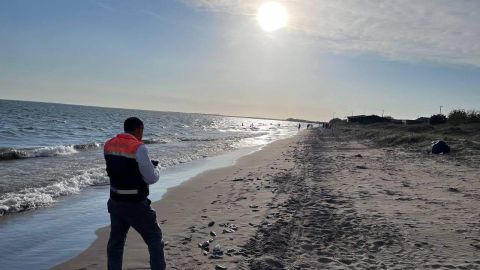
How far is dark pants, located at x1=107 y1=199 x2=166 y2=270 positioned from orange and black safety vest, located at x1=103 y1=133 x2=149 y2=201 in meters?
0.12

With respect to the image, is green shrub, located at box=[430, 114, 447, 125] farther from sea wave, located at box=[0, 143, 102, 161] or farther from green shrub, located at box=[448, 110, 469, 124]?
sea wave, located at box=[0, 143, 102, 161]

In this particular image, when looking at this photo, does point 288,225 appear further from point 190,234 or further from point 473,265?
point 473,265

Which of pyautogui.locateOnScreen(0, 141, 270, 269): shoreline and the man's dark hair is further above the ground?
the man's dark hair

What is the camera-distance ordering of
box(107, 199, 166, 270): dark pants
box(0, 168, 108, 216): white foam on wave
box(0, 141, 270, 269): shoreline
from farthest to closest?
box(0, 168, 108, 216): white foam on wave < box(0, 141, 270, 269): shoreline < box(107, 199, 166, 270): dark pants

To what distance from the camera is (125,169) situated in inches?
192

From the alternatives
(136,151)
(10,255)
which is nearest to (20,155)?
(10,255)

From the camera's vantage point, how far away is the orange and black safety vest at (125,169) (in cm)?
483

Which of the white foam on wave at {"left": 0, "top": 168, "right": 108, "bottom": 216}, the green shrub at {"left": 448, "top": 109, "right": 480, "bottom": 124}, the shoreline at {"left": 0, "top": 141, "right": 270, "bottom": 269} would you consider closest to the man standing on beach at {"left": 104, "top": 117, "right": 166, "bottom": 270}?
the shoreline at {"left": 0, "top": 141, "right": 270, "bottom": 269}

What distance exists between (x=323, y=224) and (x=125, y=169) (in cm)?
481

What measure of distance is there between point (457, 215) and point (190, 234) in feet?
18.4

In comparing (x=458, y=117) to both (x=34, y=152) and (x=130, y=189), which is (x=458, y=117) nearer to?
(x=34, y=152)

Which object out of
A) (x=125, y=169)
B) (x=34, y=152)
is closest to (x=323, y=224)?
(x=125, y=169)

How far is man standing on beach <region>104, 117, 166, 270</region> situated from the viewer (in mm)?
4832

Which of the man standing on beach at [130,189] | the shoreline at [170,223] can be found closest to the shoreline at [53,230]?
the shoreline at [170,223]
